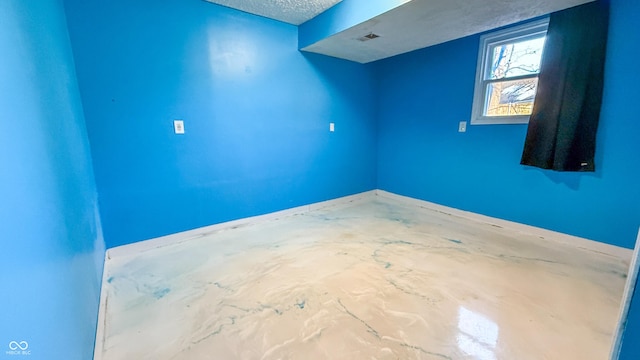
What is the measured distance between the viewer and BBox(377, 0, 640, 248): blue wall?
84.2 inches

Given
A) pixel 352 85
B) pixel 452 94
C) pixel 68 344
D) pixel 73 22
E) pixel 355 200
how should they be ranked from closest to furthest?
pixel 68 344
pixel 73 22
pixel 452 94
pixel 352 85
pixel 355 200

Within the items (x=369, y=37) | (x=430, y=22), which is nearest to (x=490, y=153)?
(x=430, y=22)

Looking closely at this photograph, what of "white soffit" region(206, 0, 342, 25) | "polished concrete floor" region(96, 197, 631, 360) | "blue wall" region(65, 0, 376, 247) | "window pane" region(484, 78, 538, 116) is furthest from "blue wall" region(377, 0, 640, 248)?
"white soffit" region(206, 0, 342, 25)

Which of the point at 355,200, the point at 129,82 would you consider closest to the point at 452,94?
the point at 355,200

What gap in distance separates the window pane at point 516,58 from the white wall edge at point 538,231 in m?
1.65

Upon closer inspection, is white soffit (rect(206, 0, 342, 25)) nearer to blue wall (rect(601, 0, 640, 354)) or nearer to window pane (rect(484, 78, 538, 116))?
window pane (rect(484, 78, 538, 116))

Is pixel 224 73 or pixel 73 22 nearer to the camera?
pixel 73 22

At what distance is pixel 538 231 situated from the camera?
2705mm

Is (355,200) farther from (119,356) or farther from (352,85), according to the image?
(119,356)

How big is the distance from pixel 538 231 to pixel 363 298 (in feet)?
7.51

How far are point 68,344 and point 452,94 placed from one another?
12.8 ft

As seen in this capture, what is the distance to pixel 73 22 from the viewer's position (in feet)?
6.34

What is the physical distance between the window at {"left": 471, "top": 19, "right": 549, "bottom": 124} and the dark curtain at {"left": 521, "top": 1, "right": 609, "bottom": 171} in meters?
0.17

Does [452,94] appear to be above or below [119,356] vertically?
above
